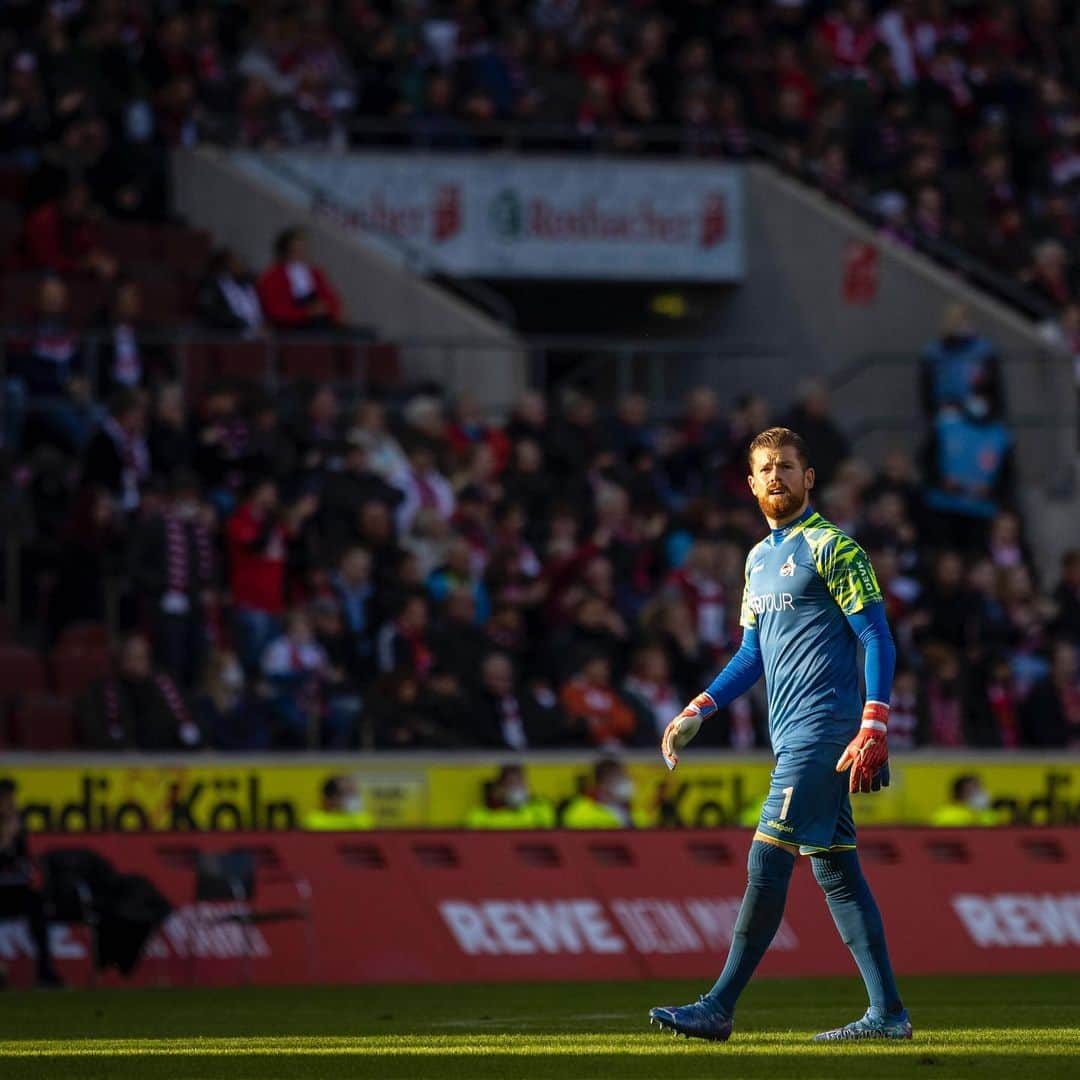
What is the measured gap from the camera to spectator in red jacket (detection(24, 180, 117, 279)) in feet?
77.7

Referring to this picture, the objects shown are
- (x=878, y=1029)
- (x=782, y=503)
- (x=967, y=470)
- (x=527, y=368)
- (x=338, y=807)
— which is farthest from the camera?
(x=527, y=368)

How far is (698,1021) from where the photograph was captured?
385 inches

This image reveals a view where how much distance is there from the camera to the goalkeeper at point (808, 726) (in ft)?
32.1

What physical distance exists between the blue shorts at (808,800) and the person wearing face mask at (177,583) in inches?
417

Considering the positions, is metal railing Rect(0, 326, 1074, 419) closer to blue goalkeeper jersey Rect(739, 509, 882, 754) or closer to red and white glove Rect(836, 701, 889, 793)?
blue goalkeeper jersey Rect(739, 509, 882, 754)

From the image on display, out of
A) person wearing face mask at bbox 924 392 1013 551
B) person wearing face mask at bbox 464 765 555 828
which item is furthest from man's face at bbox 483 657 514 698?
person wearing face mask at bbox 924 392 1013 551

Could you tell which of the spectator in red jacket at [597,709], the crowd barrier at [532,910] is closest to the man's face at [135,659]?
the crowd barrier at [532,910]

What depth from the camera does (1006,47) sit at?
31828 millimetres

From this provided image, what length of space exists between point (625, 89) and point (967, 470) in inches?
255

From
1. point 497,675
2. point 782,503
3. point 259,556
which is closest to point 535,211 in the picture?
point 259,556

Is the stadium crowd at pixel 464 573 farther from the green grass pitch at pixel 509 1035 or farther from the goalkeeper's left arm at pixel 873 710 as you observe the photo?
the goalkeeper's left arm at pixel 873 710

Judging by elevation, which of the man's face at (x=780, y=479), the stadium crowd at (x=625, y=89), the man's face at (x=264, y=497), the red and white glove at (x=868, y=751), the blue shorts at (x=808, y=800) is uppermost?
the stadium crowd at (x=625, y=89)

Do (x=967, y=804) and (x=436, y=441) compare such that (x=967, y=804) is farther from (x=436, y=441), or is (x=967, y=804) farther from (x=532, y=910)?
(x=436, y=441)

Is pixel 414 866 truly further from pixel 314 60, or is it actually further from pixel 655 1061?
pixel 314 60
